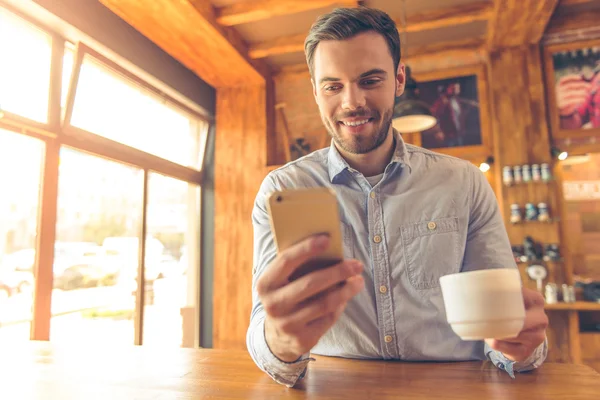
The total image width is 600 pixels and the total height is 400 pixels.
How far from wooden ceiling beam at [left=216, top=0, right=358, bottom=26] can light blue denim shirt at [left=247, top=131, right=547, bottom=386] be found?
2.76 meters

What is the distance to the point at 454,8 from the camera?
3.92m

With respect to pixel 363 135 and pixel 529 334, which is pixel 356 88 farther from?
pixel 529 334

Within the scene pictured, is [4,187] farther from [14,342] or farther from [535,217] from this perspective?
[535,217]

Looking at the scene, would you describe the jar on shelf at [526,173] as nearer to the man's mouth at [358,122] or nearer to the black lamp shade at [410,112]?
the black lamp shade at [410,112]

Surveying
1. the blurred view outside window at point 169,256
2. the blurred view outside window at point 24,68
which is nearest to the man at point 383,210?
the blurred view outside window at point 24,68

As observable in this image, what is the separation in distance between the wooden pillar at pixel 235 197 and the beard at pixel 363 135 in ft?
12.1

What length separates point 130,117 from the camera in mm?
3998

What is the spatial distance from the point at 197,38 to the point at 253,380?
3773mm

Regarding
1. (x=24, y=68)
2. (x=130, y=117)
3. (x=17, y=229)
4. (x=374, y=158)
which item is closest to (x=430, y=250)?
(x=374, y=158)

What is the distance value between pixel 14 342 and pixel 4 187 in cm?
185

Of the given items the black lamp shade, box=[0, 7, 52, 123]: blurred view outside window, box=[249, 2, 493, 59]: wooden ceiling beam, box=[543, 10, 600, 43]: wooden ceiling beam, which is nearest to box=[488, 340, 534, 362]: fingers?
the black lamp shade

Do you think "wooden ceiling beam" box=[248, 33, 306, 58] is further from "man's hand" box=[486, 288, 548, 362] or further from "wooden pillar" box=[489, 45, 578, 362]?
"man's hand" box=[486, 288, 548, 362]

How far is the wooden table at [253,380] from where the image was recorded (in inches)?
29.5

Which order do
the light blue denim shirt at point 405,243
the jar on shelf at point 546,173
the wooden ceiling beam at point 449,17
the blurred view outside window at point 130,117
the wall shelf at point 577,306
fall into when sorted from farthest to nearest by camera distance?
the jar on shelf at point 546,173 → the wooden ceiling beam at point 449,17 → the wall shelf at point 577,306 → the blurred view outside window at point 130,117 → the light blue denim shirt at point 405,243
